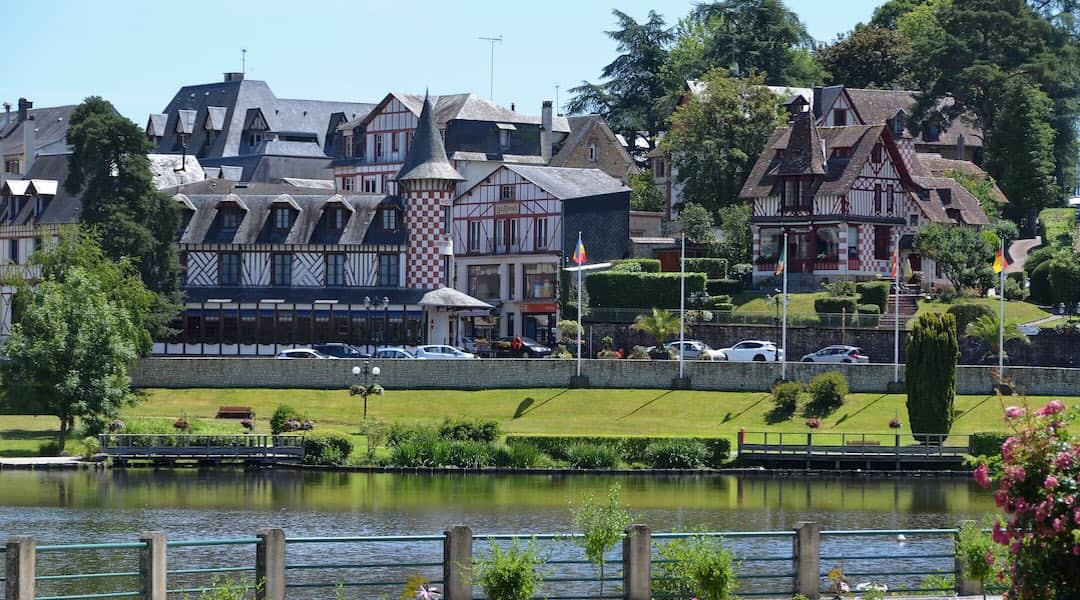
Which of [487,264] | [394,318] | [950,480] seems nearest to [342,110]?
[487,264]

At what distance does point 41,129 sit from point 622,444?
92.3m

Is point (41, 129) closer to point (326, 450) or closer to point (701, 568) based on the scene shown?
point (326, 450)

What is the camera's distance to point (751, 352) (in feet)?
263

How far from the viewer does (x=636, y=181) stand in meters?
115

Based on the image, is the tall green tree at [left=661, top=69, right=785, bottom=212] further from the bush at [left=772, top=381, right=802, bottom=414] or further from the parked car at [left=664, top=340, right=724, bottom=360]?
the bush at [left=772, top=381, right=802, bottom=414]

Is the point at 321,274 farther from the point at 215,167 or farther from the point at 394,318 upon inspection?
the point at 215,167

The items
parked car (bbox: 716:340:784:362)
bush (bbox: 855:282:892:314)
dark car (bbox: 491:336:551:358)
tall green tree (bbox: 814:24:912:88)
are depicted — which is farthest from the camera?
tall green tree (bbox: 814:24:912:88)

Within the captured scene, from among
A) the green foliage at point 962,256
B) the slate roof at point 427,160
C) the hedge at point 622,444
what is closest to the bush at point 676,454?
the hedge at point 622,444

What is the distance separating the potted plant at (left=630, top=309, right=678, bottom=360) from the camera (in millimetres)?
81438

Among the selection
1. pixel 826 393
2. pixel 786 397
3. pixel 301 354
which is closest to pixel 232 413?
pixel 301 354

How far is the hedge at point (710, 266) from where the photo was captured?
9356cm

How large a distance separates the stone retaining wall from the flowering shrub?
53.9 meters

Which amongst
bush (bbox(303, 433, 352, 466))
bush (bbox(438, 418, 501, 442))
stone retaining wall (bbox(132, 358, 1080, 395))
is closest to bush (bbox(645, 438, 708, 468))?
bush (bbox(438, 418, 501, 442))

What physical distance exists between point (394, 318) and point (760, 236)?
67.5 feet
